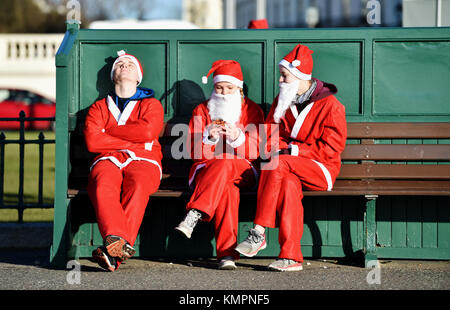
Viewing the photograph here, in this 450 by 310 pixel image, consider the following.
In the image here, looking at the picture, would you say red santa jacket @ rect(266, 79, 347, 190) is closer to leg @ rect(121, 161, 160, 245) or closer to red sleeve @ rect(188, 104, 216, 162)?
red sleeve @ rect(188, 104, 216, 162)

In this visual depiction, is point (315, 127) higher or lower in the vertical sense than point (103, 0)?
lower

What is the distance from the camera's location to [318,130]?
655 cm

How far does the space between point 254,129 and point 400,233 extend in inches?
59.4

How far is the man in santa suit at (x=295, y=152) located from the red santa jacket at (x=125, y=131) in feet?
3.08

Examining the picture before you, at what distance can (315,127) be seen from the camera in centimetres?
655

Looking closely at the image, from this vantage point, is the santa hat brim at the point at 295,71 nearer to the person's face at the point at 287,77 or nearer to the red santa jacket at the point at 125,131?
the person's face at the point at 287,77

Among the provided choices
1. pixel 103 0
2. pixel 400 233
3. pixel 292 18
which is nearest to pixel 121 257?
pixel 400 233

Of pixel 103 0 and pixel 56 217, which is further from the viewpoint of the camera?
pixel 103 0

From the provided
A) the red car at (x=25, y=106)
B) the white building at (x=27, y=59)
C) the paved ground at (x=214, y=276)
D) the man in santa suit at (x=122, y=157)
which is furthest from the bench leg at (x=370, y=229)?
the white building at (x=27, y=59)

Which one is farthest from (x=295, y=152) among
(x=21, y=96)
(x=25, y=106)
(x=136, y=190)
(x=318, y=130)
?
(x=21, y=96)

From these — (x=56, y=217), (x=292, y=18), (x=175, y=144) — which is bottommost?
(x=56, y=217)
